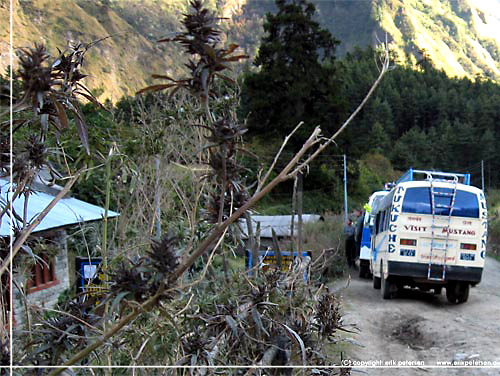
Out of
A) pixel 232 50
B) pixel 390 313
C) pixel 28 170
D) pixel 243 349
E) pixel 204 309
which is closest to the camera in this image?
pixel 232 50

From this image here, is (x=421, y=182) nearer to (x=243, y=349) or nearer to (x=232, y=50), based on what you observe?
(x=243, y=349)

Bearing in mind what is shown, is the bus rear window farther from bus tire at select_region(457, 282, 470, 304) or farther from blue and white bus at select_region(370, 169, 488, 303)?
bus tire at select_region(457, 282, 470, 304)

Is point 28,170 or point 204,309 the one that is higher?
point 28,170

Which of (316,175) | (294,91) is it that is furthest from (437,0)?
(316,175)

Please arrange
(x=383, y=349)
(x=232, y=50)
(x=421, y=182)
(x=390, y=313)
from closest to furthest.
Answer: (x=232, y=50), (x=383, y=349), (x=390, y=313), (x=421, y=182)

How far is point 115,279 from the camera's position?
1.15m

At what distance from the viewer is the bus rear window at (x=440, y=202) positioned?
12.5m

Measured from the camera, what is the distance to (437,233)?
12477 millimetres

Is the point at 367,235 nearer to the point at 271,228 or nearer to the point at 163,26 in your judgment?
the point at 271,228

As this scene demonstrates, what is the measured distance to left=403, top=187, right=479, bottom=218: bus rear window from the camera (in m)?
12.5

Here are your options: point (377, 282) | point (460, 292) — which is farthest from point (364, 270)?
point (460, 292)

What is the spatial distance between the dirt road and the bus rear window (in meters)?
1.92

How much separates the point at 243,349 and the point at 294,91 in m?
Result: 13.5

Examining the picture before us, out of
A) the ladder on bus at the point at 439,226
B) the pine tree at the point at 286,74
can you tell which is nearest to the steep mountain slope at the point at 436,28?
the pine tree at the point at 286,74
